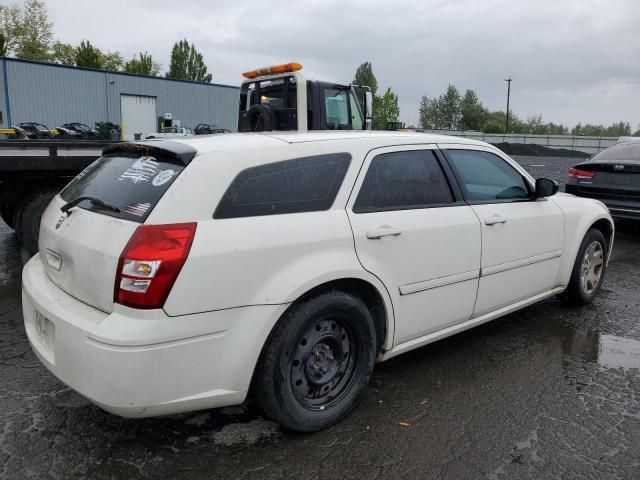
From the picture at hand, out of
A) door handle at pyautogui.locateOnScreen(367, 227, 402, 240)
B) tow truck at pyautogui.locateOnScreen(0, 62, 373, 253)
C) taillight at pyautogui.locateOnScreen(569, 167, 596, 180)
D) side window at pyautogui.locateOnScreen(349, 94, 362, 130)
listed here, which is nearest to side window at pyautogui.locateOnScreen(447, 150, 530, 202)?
door handle at pyautogui.locateOnScreen(367, 227, 402, 240)

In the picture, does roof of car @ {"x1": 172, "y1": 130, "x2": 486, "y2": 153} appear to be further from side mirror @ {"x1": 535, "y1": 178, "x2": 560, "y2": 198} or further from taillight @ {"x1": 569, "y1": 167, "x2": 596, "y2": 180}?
taillight @ {"x1": 569, "y1": 167, "x2": 596, "y2": 180}

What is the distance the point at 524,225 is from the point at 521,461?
1.88 m

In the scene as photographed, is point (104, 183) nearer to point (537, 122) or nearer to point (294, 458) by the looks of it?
point (294, 458)

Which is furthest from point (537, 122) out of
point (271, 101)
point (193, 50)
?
point (271, 101)

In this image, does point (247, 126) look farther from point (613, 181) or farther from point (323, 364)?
point (323, 364)

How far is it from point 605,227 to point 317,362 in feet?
12.1

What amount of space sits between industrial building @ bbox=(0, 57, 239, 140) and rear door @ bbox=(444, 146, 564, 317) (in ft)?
109

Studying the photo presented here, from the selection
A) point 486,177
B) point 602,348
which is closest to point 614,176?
point 602,348

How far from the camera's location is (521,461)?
273cm

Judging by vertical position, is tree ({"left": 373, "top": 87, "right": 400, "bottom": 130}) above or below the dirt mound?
above

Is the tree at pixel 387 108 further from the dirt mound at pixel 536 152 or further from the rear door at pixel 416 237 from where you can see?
the rear door at pixel 416 237

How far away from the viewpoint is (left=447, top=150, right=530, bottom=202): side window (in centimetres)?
382

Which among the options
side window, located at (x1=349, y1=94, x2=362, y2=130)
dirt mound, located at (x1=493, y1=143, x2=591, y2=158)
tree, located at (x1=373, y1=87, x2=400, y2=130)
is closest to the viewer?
side window, located at (x1=349, y1=94, x2=362, y2=130)

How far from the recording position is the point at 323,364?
9.87 ft
